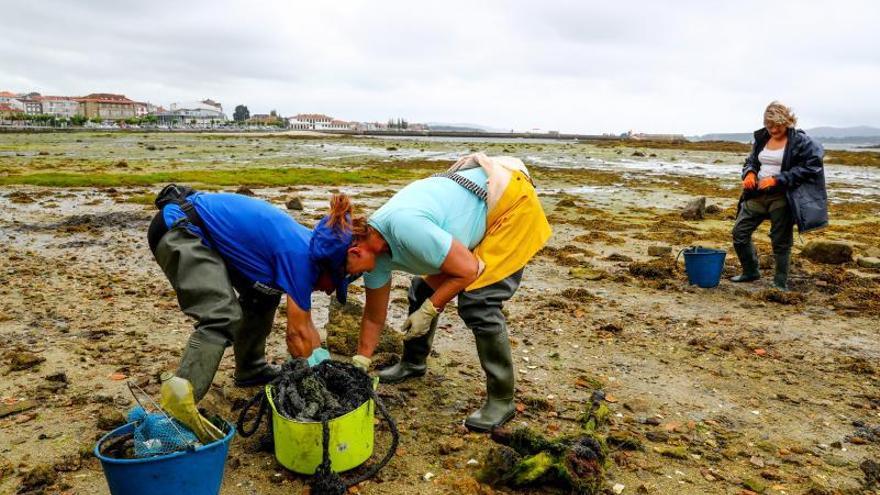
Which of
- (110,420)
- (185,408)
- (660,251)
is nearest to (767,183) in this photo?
(660,251)

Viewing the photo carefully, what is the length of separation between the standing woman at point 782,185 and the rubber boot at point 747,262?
0.06 metres

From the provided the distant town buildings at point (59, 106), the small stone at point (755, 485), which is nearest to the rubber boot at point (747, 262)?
the small stone at point (755, 485)

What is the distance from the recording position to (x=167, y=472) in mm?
2596

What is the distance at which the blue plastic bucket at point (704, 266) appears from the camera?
7.28 m

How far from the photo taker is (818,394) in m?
4.57

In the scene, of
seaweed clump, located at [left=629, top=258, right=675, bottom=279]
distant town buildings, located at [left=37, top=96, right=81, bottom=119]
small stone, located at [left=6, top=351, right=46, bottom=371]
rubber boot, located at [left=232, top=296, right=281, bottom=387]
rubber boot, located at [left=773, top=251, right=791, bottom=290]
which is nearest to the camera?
rubber boot, located at [left=232, top=296, right=281, bottom=387]

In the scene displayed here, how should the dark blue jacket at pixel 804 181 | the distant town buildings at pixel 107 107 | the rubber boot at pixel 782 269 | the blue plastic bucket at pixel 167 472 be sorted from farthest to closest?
the distant town buildings at pixel 107 107
the rubber boot at pixel 782 269
the dark blue jacket at pixel 804 181
the blue plastic bucket at pixel 167 472

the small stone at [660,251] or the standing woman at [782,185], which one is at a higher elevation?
the standing woman at [782,185]

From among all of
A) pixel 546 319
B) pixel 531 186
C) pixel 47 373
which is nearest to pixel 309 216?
pixel 546 319

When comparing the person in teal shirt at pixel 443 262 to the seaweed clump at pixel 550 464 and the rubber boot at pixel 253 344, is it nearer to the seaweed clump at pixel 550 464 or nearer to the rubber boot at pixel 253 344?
the seaweed clump at pixel 550 464

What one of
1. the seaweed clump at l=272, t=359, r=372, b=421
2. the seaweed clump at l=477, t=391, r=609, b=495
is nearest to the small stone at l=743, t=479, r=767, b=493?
the seaweed clump at l=477, t=391, r=609, b=495

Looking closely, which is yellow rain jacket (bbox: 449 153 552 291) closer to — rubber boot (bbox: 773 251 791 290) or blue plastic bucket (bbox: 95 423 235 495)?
blue plastic bucket (bbox: 95 423 235 495)

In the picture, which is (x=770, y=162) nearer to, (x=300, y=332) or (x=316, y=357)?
(x=316, y=357)

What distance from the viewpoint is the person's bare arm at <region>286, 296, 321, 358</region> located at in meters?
3.33
